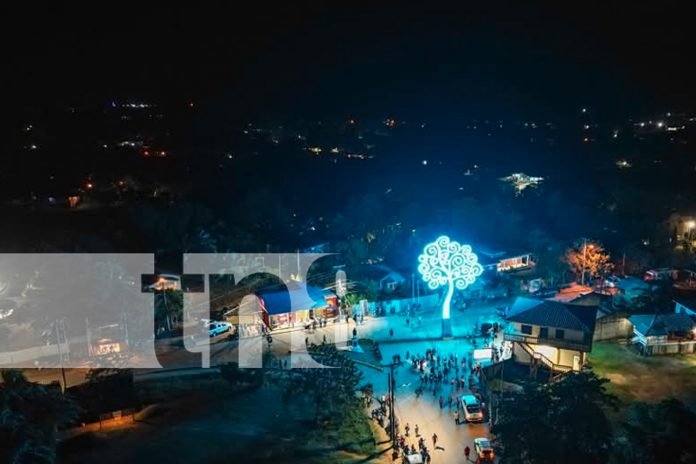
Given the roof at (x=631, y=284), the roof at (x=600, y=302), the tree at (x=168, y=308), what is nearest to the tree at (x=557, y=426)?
the roof at (x=600, y=302)

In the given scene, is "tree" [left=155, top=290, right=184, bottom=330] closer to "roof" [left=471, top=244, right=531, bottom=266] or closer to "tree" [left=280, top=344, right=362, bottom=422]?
"tree" [left=280, top=344, right=362, bottom=422]

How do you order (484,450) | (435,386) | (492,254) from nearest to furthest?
(484,450) → (435,386) → (492,254)

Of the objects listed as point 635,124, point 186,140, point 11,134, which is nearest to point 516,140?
point 635,124

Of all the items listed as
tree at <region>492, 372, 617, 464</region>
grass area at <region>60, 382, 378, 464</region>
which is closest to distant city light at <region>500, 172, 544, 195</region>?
grass area at <region>60, 382, 378, 464</region>

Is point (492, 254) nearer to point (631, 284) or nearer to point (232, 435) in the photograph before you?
point (631, 284)

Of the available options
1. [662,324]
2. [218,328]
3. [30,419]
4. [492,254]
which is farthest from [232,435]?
[492,254]

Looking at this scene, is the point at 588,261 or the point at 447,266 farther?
the point at 588,261
